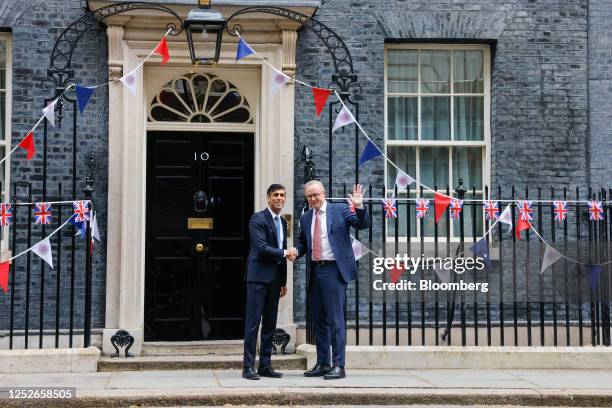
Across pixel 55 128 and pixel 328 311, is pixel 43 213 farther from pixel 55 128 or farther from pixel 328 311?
pixel 328 311

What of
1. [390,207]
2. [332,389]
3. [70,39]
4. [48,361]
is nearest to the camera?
[332,389]

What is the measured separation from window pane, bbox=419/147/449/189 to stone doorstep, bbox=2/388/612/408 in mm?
3890

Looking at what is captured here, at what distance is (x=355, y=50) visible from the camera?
11.3 meters

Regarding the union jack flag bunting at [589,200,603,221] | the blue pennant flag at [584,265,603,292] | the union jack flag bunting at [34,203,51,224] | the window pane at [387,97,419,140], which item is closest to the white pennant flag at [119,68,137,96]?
the union jack flag bunting at [34,203,51,224]

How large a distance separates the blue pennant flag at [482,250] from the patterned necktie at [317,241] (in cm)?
216

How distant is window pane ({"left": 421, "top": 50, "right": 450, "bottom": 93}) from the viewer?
11.7 metres

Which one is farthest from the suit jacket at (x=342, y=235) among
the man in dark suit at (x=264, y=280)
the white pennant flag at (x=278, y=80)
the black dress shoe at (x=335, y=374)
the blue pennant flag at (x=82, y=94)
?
the blue pennant flag at (x=82, y=94)

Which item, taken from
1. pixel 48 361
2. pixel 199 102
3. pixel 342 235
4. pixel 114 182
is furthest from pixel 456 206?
pixel 48 361

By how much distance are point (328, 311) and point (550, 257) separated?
9.46ft

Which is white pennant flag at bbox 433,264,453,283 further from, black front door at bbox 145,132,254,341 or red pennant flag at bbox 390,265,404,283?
black front door at bbox 145,132,254,341

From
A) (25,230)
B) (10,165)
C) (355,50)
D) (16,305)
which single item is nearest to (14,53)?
(10,165)

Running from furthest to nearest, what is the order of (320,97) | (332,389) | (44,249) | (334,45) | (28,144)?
(334,45) < (320,97) < (28,144) < (44,249) < (332,389)

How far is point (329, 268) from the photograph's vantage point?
352 inches

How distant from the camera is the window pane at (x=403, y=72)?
11.6 metres
